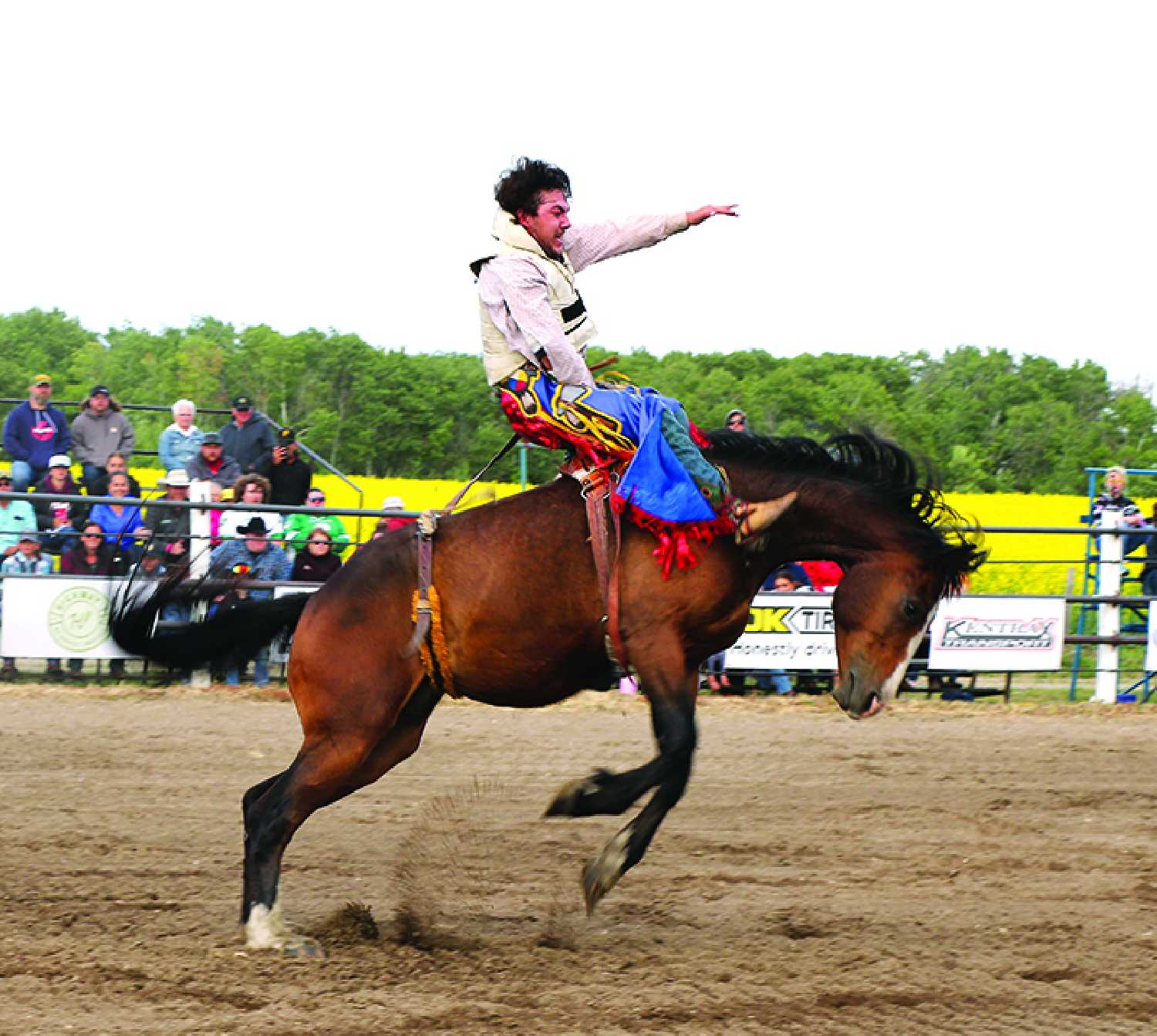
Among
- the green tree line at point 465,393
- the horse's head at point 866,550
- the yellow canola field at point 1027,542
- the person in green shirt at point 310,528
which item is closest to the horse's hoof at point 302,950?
the horse's head at point 866,550

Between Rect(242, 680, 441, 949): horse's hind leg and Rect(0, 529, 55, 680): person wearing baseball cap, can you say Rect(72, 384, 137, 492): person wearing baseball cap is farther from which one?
Rect(242, 680, 441, 949): horse's hind leg

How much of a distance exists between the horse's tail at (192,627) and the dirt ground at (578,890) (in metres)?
0.86

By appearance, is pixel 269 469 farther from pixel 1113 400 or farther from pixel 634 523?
pixel 1113 400

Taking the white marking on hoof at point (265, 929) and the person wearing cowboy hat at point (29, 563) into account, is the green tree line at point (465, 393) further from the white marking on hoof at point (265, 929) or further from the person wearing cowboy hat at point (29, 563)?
the white marking on hoof at point (265, 929)

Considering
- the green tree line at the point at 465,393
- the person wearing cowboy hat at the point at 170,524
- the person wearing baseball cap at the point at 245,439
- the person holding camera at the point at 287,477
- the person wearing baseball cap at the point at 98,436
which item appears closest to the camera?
the person wearing cowboy hat at the point at 170,524

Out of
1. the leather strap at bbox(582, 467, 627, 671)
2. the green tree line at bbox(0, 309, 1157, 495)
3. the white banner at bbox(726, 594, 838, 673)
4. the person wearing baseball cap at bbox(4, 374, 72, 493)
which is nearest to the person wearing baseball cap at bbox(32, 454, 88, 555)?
the person wearing baseball cap at bbox(4, 374, 72, 493)

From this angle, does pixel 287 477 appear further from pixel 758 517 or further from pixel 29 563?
pixel 758 517

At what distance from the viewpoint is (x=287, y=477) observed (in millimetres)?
12008

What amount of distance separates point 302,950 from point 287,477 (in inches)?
308

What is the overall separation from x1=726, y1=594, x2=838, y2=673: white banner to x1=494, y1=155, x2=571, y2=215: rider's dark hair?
6624mm

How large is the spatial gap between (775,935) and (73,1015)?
2.18 meters

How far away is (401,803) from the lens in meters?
7.07

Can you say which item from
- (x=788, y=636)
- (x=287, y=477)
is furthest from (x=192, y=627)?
(x=287, y=477)

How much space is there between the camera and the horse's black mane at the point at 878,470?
498 cm
